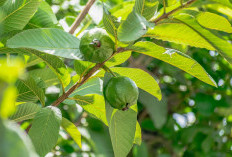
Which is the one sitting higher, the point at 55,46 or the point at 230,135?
the point at 55,46

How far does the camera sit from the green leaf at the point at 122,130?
85cm

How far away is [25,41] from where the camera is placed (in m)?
0.73

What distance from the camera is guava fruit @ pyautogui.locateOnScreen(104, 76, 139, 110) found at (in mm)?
765

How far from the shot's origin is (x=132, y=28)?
26.5 inches

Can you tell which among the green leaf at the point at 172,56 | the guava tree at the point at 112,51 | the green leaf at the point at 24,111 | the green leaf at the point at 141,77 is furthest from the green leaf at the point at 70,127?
the green leaf at the point at 172,56

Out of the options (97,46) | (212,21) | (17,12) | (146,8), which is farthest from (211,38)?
(17,12)

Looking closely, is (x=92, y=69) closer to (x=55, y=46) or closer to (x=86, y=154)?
(x=55, y=46)

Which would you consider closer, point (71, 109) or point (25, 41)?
point (25, 41)

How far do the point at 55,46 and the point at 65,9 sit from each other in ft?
4.58

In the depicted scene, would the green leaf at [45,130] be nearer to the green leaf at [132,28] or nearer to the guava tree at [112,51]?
the guava tree at [112,51]

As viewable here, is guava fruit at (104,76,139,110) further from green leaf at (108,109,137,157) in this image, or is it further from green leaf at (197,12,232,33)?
green leaf at (197,12,232,33)

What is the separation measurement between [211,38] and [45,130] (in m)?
0.48

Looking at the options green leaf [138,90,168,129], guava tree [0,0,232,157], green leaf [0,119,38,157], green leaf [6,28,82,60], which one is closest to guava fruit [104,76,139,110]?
guava tree [0,0,232,157]

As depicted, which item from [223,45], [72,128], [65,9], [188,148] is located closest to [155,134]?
[188,148]
